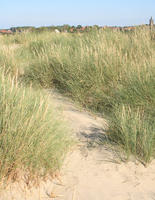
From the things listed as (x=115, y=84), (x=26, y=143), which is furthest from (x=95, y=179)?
(x=115, y=84)

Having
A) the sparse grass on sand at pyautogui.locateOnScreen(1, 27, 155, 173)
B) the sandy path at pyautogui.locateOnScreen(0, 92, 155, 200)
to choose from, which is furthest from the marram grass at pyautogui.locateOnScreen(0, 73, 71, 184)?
the sparse grass on sand at pyautogui.locateOnScreen(1, 27, 155, 173)

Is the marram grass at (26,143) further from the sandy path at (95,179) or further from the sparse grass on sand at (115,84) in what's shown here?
the sparse grass on sand at (115,84)

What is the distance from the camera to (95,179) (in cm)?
254

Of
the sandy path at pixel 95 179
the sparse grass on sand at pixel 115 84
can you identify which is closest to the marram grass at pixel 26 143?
the sandy path at pixel 95 179

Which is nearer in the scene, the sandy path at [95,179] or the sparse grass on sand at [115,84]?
the sandy path at [95,179]

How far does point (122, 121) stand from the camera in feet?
9.51

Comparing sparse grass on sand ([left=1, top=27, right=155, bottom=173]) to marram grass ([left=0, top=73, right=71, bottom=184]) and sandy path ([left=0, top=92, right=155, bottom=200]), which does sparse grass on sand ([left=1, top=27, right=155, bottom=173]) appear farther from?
marram grass ([left=0, top=73, right=71, bottom=184])

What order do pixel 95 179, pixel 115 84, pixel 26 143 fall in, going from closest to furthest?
pixel 26 143, pixel 95 179, pixel 115 84

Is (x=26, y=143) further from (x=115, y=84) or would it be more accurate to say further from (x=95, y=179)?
(x=115, y=84)

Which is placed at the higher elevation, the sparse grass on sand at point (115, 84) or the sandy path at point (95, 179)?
the sparse grass on sand at point (115, 84)

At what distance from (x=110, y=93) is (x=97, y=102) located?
25cm

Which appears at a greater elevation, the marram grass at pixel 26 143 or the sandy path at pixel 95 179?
the marram grass at pixel 26 143

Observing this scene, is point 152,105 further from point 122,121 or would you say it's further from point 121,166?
point 121,166

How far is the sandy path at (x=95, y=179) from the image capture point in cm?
229
